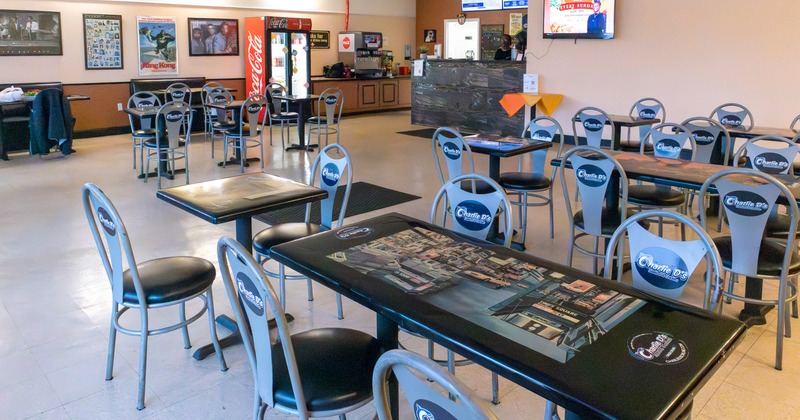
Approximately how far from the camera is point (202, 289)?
2689 millimetres

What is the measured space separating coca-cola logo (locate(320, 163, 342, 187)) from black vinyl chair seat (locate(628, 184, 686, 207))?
1967 mm

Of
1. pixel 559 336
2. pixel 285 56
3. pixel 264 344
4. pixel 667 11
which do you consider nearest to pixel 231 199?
pixel 264 344

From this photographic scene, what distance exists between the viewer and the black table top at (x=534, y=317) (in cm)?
141

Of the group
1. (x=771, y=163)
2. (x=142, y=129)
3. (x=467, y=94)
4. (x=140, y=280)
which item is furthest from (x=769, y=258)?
(x=467, y=94)

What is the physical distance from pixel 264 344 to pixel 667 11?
7.59 meters

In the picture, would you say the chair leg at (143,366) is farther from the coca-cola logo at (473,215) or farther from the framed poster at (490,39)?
the framed poster at (490,39)

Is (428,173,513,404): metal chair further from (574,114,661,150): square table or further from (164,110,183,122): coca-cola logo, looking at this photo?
(164,110,183,122): coca-cola logo

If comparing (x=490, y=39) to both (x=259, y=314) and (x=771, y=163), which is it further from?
(x=259, y=314)

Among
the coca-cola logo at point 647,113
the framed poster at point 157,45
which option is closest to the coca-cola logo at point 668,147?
the coca-cola logo at point 647,113

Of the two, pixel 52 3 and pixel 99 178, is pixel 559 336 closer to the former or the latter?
pixel 99 178

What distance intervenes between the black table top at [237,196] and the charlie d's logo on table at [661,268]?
154 cm

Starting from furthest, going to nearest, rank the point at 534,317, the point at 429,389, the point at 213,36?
the point at 213,36
the point at 534,317
the point at 429,389

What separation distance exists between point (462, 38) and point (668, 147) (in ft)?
29.4

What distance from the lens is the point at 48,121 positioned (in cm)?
775
